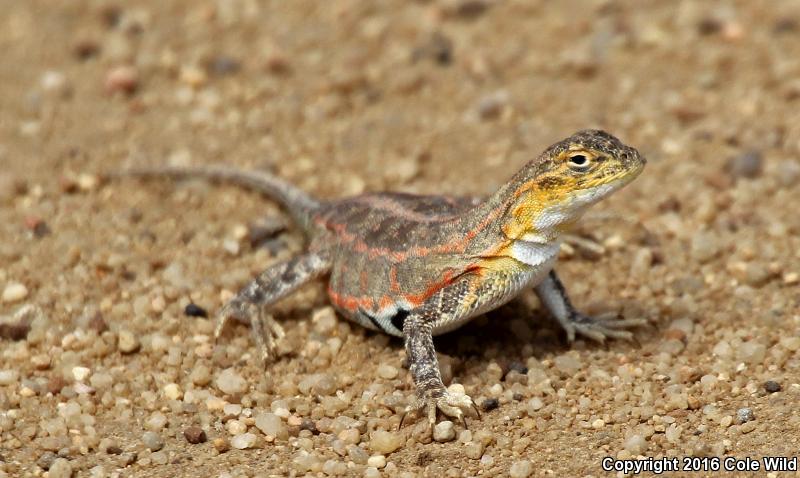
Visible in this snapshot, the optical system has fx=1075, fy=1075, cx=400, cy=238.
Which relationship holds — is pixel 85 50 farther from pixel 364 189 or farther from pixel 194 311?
pixel 194 311

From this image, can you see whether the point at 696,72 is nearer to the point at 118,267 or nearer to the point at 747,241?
the point at 747,241

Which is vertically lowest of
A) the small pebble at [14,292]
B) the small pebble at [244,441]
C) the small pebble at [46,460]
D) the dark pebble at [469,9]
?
the small pebble at [244,441]

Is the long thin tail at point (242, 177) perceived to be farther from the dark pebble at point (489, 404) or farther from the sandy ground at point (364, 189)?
the dark pebble at point (489, 404)

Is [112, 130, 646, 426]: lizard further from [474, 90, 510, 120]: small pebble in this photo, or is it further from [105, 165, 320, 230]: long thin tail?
[474, 90, 510, 120]: small pebble

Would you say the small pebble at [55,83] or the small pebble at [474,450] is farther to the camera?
the small pebble at [55,83]

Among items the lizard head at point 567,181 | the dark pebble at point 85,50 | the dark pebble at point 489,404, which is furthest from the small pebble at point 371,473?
the dark pebble at point 85,50

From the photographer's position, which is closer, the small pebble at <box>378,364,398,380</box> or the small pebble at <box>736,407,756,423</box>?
the small pebble at <box>736,407,756,423</box>

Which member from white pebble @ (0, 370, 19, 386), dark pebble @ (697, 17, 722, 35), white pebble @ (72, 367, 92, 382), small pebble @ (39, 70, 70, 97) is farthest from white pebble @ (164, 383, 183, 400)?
dark pebble @ (697, 17, 722, 35)

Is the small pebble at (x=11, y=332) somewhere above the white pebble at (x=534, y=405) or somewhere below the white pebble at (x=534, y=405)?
above
